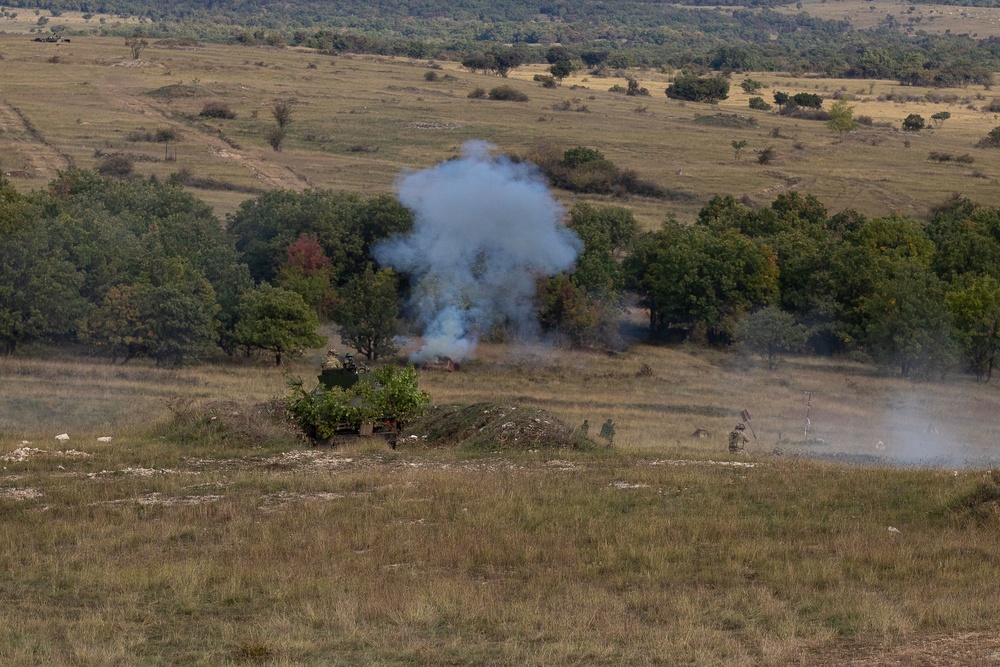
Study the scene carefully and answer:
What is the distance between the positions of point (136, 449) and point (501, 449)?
5.64 m

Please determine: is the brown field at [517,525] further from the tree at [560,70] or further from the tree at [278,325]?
the tree at [560,70]

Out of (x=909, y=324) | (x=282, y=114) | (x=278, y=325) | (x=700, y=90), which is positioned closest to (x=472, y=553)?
(x=278, y=325)

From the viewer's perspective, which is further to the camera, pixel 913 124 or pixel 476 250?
pixel 913 124

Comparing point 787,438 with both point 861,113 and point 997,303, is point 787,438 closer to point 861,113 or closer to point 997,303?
point 997,303

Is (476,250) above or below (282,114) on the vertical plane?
below

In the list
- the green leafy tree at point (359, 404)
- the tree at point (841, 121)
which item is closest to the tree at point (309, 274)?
the green leafy tree at point (359, 404)

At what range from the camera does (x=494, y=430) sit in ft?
67.6

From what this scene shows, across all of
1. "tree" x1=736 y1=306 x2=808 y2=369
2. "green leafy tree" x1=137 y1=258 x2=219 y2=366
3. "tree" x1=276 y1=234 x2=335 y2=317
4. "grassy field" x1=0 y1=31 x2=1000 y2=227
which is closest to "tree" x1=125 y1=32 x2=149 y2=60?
"grassy field" x1=0 y1=31 x2=1000 y2=227

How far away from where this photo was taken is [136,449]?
19.5 meters

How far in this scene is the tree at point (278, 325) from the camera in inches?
1344

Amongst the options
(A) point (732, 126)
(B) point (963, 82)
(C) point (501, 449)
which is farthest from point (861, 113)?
(C) point (501, 449)

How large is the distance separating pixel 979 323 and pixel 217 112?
56.8 metres

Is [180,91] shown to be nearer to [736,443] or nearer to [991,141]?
[991,141]

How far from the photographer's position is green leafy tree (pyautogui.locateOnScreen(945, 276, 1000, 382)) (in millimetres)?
36281
